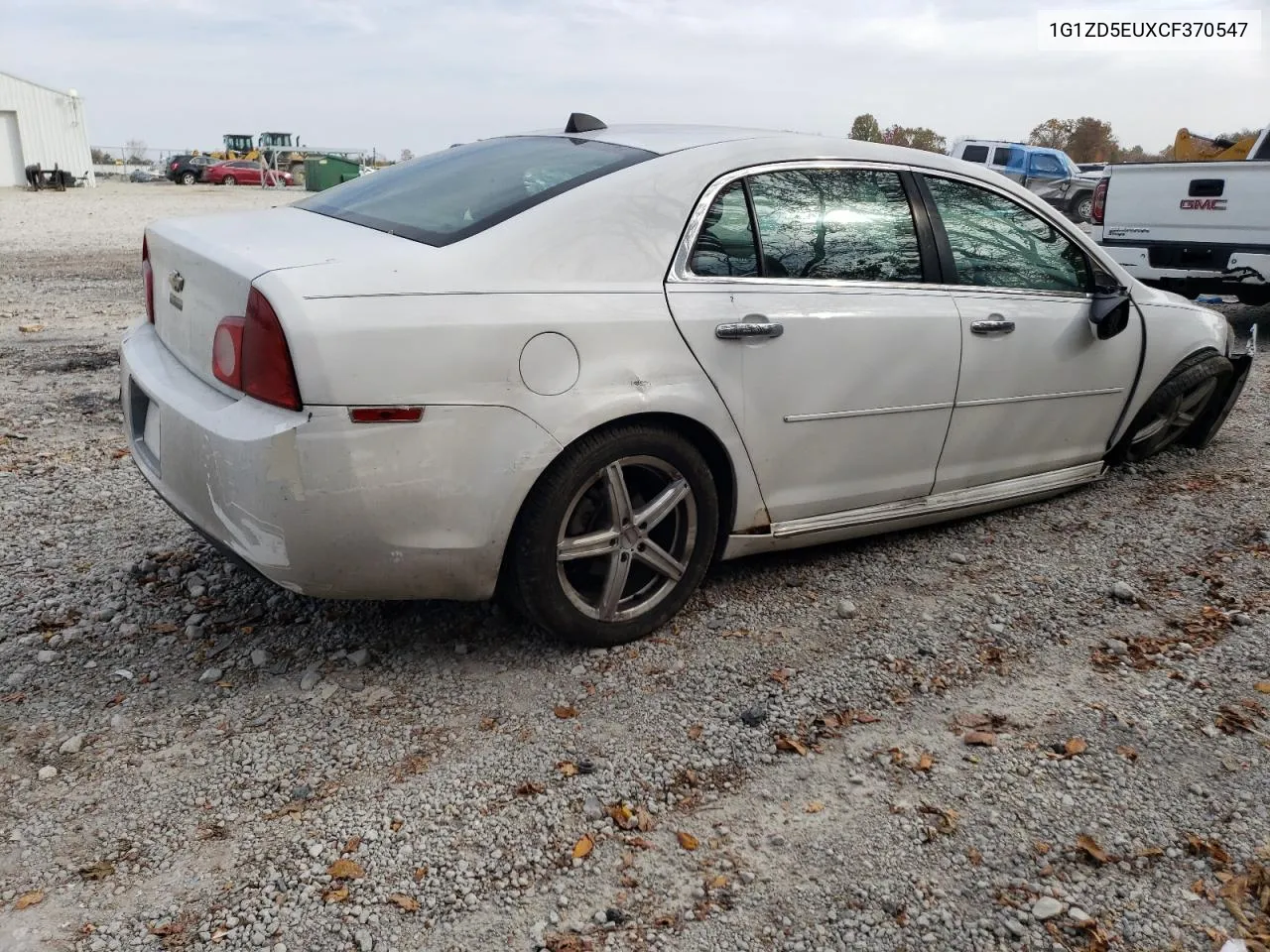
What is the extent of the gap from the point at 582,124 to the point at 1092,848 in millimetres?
2945

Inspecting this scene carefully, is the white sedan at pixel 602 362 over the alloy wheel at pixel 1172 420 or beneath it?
over

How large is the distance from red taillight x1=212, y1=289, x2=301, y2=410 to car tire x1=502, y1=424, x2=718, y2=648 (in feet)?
2.40

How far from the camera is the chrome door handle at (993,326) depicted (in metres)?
3.78

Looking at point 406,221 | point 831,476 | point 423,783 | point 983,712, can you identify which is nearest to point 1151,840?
point 983,712

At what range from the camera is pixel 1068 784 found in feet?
8.63

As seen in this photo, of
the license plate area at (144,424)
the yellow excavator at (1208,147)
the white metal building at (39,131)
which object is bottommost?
the license plate area at (144,424)

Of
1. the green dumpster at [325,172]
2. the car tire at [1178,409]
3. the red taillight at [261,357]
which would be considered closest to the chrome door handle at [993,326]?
the car tire at [1178,409]

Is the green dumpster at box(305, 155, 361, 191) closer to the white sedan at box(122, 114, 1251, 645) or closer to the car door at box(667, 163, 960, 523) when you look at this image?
the white sedan at box(122, 114, 1251, 645)

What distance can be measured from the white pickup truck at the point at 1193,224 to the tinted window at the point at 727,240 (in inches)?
259

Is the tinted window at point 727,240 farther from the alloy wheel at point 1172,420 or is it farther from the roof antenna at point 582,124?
the alloy wheel at point 1172,420

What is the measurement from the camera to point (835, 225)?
353 cm

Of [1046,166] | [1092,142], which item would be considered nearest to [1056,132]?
[1092,142]

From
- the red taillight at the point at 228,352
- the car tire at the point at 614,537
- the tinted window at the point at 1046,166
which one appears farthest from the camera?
the tinted window at the point at 1046,166

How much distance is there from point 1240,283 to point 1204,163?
1.01 metres
